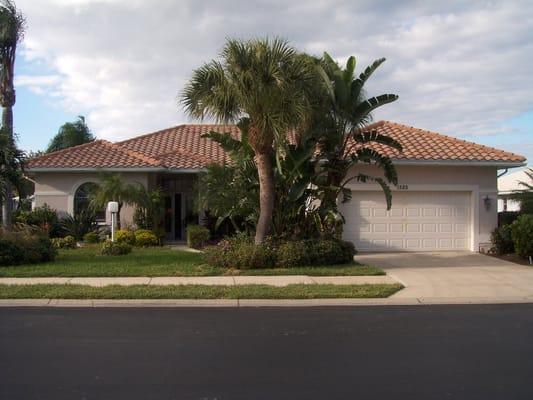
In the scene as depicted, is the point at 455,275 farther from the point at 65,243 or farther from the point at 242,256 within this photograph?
the point at 65,243

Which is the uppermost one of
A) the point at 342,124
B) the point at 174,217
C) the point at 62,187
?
the point at 342,124

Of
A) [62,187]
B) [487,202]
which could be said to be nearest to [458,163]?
[487,202]

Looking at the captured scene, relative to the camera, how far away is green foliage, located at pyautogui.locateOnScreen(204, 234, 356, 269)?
1439 cm

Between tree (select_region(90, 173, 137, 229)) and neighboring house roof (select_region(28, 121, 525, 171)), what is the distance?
2.75 feet

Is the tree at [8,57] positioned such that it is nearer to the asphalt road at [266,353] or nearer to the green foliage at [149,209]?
the green foliage at [149,209]

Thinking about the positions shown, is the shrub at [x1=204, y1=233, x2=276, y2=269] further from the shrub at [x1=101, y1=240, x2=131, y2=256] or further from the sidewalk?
the shrub at [x1=101, y1=240, x2=131, y2=256]

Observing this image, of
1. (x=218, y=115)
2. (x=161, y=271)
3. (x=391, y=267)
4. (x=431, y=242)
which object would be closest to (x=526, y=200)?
(x=431, y=242)

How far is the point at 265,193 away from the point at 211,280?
10.4 feet

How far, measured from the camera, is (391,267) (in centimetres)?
1532

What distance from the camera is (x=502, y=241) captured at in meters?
18.1

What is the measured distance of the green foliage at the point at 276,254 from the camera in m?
14.4

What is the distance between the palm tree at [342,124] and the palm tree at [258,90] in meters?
0.90

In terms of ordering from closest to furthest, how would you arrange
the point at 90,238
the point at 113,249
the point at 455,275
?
the point at 455,275 → the point at 113,249 → the point at 90,238

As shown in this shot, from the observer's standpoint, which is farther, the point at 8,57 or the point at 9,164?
the point at 8,57
